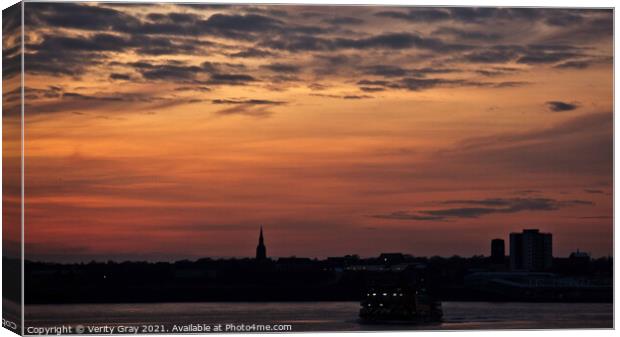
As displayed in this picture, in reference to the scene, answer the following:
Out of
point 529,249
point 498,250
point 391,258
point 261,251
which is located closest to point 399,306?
point 391,258

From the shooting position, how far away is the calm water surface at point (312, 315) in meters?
18.3

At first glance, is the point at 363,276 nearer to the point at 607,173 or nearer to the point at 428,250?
the point at 428,250

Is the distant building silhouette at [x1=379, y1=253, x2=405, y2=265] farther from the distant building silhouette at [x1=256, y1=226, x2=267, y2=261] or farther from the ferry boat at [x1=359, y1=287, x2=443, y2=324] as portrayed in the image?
the distant building silhouette at [x1=256, y1=226, x2=267, y2=261]

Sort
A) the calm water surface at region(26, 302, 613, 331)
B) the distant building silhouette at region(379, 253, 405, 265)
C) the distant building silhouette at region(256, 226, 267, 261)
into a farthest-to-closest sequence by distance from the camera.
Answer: the distant building silhouette at region(379, 253, 405, 265) → the distant building silhouette at region(256, 226, 267, 261) → the calm water surface at region(26, 302, 613, 331)

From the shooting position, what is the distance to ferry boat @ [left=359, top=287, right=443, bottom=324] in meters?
19.2

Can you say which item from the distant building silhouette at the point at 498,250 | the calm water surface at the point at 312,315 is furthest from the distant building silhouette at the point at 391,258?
the distant building silhouette at the point at 498,250

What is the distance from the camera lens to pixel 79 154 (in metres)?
18.3

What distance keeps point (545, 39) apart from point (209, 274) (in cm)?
411

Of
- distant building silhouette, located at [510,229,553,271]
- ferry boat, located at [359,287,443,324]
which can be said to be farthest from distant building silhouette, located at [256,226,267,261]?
distant building silhouette, located at [510,229,553,271]

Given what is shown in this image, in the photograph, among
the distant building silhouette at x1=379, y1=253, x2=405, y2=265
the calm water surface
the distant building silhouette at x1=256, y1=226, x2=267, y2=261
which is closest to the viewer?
the calm water surface

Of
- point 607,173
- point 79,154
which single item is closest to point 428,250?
point 607,173

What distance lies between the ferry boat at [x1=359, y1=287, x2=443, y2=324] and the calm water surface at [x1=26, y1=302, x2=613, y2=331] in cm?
13

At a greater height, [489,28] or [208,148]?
[489,28]

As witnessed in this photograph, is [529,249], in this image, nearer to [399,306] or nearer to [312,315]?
[399,306]
